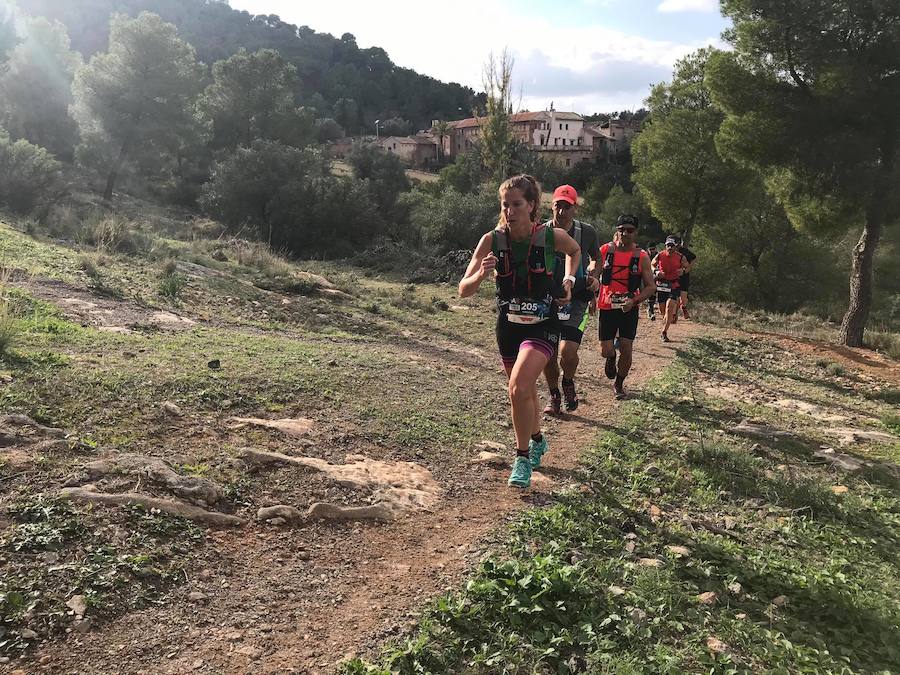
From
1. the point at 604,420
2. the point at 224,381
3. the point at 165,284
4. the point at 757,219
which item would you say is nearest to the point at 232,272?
the point at 165,284

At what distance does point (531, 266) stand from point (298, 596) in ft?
7.82

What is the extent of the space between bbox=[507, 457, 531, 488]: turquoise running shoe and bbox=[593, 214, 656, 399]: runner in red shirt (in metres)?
2.94

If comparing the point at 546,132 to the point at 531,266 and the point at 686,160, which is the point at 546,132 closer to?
the point at 686,160

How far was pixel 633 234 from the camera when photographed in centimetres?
685

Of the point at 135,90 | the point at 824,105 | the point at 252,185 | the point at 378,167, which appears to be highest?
the point at 135,90

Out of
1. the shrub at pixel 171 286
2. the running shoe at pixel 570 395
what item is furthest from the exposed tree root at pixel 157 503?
the shrub at pixel 171 286

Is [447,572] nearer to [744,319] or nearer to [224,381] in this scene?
[224,381]

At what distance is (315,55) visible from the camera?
112m

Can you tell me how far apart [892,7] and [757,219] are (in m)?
13.8

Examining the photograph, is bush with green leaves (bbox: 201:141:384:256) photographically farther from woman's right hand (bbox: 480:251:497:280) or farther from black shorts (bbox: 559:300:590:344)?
woman's right hand (bbox: 480:251:497:280)

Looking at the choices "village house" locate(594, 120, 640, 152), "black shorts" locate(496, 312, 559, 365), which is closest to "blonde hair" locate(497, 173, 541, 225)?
"black shorts" locate(496, 312, 559, 365)

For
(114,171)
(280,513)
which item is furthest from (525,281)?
(114,171)

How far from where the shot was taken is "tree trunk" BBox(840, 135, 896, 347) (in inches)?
492

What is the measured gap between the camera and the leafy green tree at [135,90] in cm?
2959
